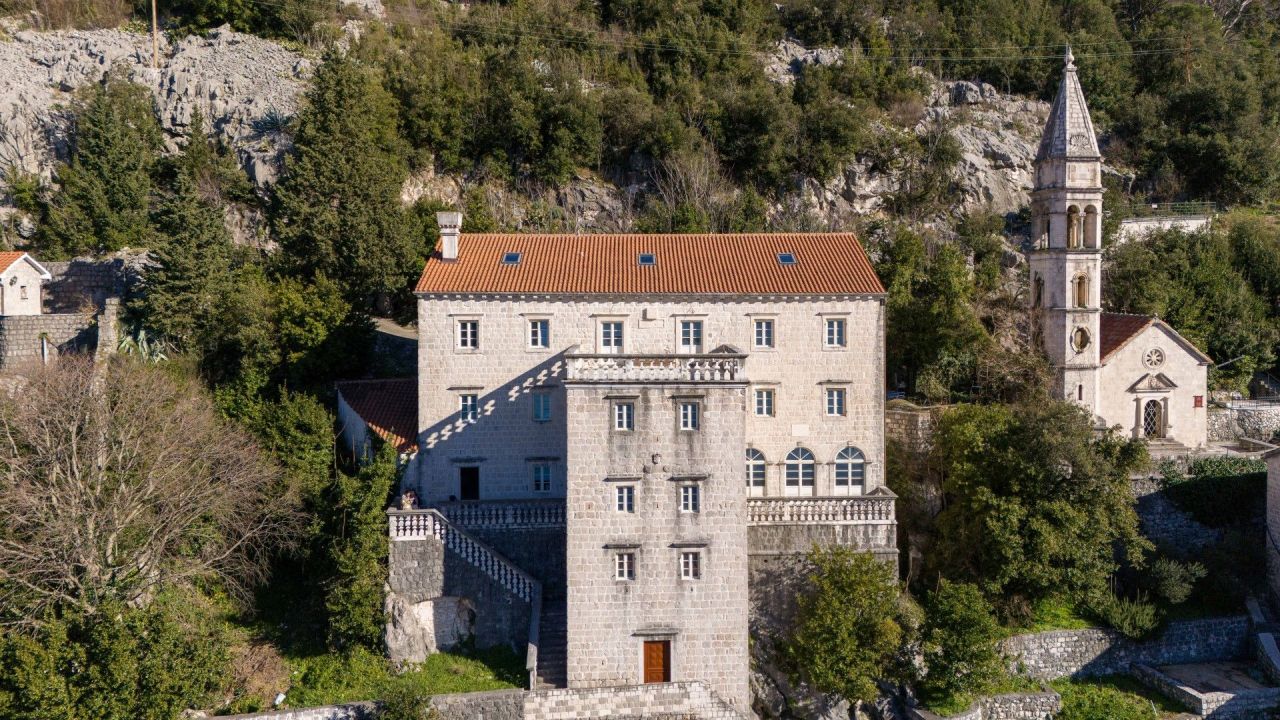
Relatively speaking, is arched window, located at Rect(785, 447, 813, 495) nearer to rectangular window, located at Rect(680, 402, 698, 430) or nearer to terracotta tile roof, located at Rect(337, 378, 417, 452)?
rectangular window, located at Rect(680, 402, 698, 430)

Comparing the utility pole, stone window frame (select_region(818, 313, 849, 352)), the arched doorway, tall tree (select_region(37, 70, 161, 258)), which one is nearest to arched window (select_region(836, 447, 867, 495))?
stone window frame (select_region(818, 313, 849, 352))

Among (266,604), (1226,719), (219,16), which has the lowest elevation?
(1226,719)

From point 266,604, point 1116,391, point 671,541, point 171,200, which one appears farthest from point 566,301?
point 1116,391

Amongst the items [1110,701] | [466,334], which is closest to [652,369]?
[466,334]

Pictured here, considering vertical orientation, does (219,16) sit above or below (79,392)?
above

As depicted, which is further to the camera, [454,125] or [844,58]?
[844,58]

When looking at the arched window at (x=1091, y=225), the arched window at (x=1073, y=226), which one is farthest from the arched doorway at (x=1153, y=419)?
the arched window at (x=1073, y=226)

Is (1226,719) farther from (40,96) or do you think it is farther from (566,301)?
(40,96)
